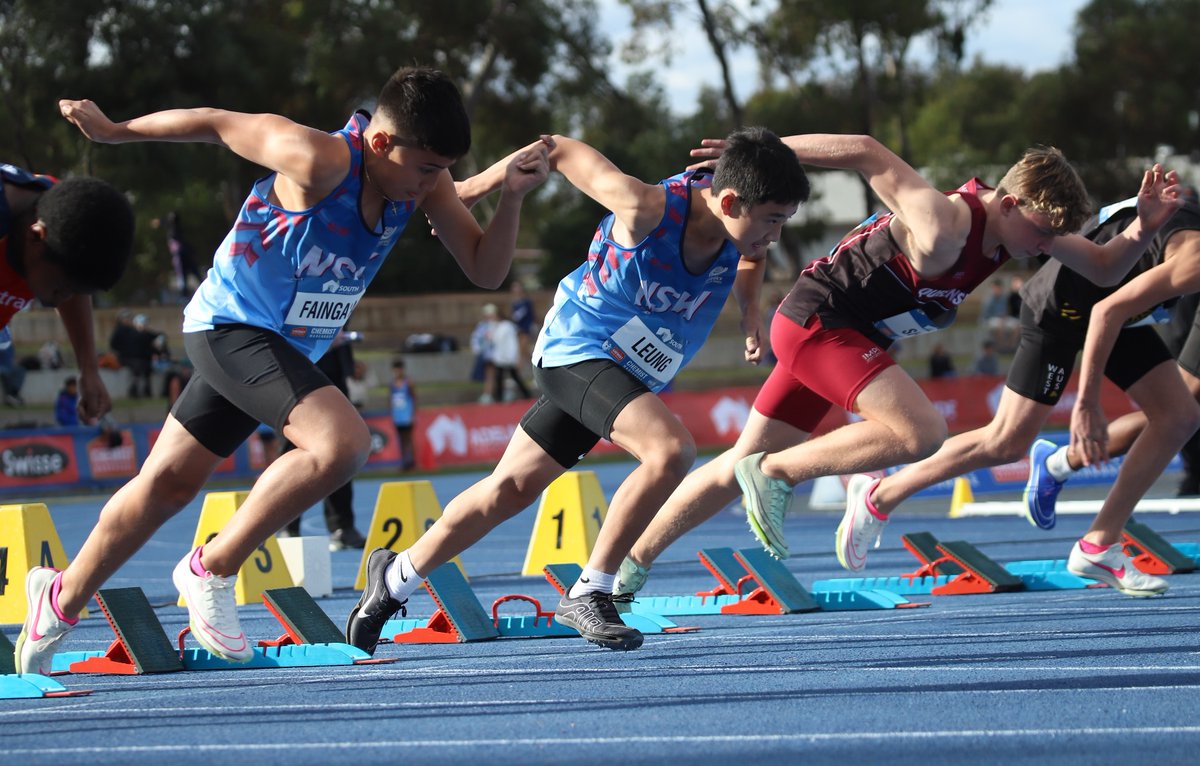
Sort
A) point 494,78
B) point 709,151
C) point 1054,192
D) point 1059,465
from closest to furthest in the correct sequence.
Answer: point 709,151 < point 1054,192 < point 1059,465 < point 494,78

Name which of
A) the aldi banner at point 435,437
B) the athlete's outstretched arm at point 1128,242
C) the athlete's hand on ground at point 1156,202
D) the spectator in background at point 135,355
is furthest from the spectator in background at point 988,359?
the athlete's hand on ground at point 1156,202

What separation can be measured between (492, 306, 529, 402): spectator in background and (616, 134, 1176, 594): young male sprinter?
61.4ft

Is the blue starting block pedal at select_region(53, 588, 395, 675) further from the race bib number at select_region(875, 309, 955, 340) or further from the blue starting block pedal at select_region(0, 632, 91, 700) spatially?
the race bib number at select_region(875, 309, 955, 340)

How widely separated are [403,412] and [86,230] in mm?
17094

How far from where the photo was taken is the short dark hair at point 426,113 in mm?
4992

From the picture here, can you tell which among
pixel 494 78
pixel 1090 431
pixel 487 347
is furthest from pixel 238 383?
pixel 494 78

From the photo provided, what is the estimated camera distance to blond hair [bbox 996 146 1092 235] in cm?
606

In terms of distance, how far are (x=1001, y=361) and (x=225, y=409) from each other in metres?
30.2

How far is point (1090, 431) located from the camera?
6.56 metres

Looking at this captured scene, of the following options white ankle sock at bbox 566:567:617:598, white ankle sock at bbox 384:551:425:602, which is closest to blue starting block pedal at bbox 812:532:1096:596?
white ankle sock at bbox 566:567:617:598

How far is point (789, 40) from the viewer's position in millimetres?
37719

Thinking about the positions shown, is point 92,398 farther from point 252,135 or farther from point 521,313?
point 521,313

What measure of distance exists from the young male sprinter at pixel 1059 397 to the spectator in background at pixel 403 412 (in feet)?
46.6

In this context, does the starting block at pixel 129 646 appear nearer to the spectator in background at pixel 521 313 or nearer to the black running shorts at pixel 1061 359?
the black running shorts at pixel 1061 359
